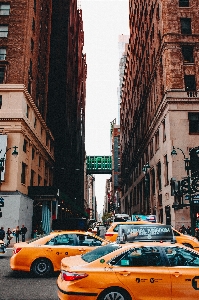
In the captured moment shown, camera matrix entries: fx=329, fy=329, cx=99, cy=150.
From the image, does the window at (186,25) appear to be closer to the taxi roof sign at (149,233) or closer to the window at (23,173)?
the window at (23,173)

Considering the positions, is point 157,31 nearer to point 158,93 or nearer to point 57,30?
point 158,93

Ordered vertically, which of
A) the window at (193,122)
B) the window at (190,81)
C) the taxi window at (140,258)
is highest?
the window at (190,81)

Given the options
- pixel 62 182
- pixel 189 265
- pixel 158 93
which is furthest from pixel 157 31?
pixel 189 265

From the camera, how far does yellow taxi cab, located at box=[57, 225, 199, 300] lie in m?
6.50

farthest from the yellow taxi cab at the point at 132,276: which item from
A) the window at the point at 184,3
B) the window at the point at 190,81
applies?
the window at the point at 184,3

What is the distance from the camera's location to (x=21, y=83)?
1409 inches

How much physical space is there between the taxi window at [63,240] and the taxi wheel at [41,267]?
611mm

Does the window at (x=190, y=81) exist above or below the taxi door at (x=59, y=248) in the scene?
above

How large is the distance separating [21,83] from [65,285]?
3181 centimetres

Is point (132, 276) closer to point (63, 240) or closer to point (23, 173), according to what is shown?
point (63, 240)

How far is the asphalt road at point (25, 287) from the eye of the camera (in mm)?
8539

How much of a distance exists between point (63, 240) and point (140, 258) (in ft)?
17.1

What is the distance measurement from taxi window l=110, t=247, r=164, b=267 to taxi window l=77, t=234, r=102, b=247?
4.77 metres

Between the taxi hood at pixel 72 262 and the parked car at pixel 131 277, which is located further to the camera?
the taxi hood at pixel 72 262
